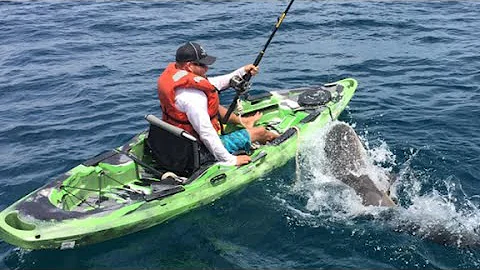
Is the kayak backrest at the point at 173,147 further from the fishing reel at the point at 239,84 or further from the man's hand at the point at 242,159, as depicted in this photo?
the fishing reel at the point at 239,84

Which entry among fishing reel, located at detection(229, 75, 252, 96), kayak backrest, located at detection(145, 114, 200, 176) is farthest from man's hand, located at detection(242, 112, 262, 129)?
kayak backrest, located at detection(145, 114, 200, 176)

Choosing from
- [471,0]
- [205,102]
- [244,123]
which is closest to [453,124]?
[244,123]

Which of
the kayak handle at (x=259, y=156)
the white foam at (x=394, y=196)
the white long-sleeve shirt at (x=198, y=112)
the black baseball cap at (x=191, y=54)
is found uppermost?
the black baseball cap at (x=191, y=54)

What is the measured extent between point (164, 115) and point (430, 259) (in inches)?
174

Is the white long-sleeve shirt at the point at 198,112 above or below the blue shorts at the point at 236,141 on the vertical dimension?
above

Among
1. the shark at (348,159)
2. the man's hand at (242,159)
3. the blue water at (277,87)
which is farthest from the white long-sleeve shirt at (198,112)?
the shark at (348,159)

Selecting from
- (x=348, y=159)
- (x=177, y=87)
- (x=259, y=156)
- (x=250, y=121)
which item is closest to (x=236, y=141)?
(x=259, y=156)

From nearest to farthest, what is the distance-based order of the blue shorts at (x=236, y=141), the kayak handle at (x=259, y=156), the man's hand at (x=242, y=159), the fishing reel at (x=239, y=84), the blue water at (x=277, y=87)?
the blue water at (x=277, y=87), the man's hand at (x=242, y=159), the kayak handle at (x=259, y=156), the blue shorts at (x=236, y=141), the fishing reel at (x=239, y=84)

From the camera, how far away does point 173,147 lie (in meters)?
7.76

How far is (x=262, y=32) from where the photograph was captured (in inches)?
682

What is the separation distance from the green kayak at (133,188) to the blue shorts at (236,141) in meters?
0.27

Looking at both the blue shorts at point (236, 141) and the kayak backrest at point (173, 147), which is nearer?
the kayak backrest at point (173, 147)

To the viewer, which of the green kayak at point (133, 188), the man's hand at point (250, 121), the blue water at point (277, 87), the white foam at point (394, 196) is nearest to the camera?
the green kayak at point (133, 188)

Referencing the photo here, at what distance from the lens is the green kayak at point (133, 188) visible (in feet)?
21.4
